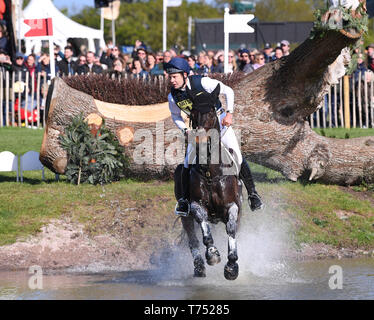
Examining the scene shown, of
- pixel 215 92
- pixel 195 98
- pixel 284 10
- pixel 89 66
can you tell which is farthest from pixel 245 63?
pixel 284 10

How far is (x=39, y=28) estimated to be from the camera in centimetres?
1566

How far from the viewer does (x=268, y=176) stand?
13.9 m

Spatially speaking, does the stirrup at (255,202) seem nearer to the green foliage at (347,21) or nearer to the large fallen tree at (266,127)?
the green foliage at (347,21)

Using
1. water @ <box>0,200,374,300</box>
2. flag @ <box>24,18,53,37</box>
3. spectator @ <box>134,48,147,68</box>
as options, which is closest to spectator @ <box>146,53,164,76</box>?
spectator @ <box>134,48,147,68</box>

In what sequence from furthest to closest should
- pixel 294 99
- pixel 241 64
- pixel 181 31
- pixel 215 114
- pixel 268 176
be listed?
pixel 181 31 → pixel 241 64 → pixel 268 176 → pixel 294 99 → pixel 215 114

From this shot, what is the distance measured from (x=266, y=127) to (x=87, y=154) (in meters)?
3.04

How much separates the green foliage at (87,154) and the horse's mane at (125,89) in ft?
3.44

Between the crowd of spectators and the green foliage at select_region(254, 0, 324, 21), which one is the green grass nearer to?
the crowd of spectators

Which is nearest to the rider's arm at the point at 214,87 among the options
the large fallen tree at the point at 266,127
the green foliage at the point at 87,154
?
the large fallen tree at the point at 266,127

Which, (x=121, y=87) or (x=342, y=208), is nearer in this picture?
(x=342, y=208)

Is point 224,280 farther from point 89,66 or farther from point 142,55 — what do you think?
point 89,66

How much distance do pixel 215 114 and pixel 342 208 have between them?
471cm
